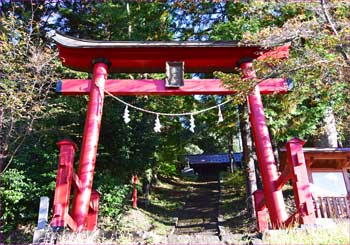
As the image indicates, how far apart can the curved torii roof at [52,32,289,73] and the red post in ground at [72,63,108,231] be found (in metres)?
0.39

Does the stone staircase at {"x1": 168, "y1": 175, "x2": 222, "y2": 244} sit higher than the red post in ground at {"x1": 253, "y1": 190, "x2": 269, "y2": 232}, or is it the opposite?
the stone staircase at {"x1": 168, "y1": 175, "x2": 222, "y2": 244}

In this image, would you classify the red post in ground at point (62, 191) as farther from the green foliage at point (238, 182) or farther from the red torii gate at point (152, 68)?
the green foliage at point (238, 182)

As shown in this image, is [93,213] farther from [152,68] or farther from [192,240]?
[152,68]

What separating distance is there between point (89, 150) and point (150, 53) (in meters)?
2.59

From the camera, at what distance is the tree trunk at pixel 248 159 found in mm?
10641

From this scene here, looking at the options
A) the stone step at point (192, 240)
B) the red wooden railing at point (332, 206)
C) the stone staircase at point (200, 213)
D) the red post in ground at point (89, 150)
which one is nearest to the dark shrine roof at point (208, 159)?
the stone staircase at point (200, 213)

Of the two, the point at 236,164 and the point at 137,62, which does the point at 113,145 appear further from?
the point at 236,164

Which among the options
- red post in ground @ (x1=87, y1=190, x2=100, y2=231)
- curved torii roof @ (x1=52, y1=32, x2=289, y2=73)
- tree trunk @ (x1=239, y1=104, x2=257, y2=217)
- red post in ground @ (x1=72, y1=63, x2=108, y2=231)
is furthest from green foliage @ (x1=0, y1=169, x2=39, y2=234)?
tree trunk @ (x1=239, y1=104, x2=257, y2=217)

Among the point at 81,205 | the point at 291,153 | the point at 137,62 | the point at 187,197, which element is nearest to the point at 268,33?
the point at 291,153

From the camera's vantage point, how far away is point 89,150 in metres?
6.41

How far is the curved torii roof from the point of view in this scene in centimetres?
734

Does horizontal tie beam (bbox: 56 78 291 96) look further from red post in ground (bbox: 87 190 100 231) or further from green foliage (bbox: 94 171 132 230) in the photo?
green foliage (bbox: 94 171 132 230)

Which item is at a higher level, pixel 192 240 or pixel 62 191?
pixel 62 191

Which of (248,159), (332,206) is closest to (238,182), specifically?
(248,159)
